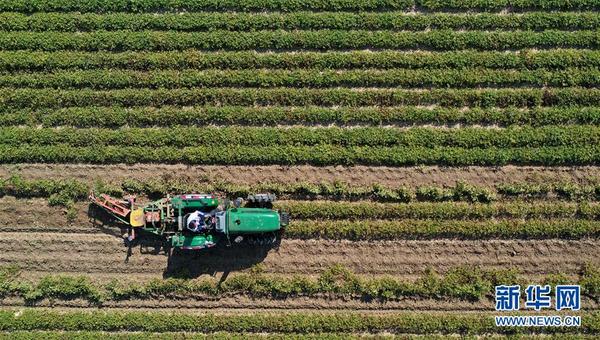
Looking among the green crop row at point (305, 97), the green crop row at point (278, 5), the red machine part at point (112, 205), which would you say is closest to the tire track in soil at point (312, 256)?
the red machine part at point (112, 205)

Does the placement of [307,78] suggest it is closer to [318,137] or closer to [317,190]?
[318,137]

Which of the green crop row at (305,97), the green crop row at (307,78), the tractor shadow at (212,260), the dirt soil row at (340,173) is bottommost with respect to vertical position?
the tractor shadow at (212,260)

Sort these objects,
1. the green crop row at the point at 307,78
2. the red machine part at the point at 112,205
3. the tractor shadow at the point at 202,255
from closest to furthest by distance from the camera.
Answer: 1. the red machine part at the point at 112,205
2. the tractor shadow at the point at 202,255
3. the green crop row at the point at 307,78

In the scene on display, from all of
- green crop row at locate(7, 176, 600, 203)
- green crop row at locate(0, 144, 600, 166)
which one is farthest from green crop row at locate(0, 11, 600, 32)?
green crop row at locate(7, 176, 600, 203)

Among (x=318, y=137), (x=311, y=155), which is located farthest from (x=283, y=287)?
(x=318, y=137)

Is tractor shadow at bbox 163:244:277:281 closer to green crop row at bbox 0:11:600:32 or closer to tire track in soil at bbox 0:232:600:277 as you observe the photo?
tire track in soil at bbox 0:232:600:277

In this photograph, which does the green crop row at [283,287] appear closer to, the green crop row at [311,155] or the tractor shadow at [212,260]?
the tractor shadow at [212,260]
